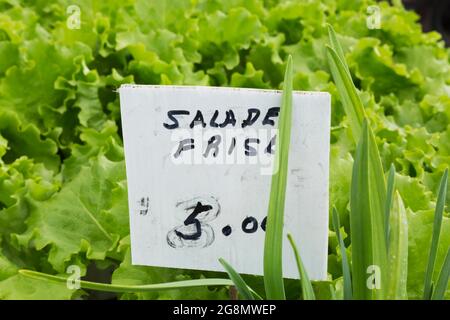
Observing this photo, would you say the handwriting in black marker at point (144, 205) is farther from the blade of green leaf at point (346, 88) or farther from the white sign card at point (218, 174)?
the blade of green leaf at point (346, 88)

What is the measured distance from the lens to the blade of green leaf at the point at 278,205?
74cm

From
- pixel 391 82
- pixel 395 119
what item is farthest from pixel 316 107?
pixel 391 82

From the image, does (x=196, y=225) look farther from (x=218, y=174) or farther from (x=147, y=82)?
(x=147, y=82)

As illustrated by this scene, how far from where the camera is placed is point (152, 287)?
0.72m

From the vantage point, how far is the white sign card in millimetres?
844

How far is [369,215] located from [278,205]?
98 millimetres

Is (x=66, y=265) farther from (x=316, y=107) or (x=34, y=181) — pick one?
(x=316, y=107)

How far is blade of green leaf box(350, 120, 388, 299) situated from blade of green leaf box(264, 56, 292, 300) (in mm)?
79

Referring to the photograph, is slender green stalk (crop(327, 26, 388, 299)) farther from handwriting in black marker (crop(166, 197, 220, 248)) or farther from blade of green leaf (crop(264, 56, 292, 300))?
handwriting in black marker (crop(166, 197, 220, 248))

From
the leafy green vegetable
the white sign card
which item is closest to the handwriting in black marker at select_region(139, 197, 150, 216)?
the white sign card

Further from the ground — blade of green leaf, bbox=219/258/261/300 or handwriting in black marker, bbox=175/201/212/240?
handwriting in black marker, bbox=175/201/212/240

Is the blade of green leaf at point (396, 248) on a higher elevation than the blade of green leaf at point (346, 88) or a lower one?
lower

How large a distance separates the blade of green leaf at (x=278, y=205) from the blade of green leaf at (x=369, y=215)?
8cm

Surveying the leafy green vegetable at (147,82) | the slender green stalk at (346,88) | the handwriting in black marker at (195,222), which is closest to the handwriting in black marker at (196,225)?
the handwriting in black marker at (195,222)
